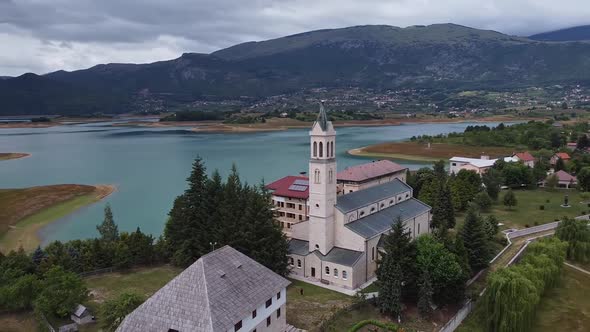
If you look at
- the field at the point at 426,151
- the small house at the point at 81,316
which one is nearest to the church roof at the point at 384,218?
the small house at the point at 81,316

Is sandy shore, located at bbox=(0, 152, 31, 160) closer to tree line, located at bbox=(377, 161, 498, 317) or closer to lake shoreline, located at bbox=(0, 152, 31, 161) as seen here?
lake shoreline, located at bbox=(0, 152, 31, 161)

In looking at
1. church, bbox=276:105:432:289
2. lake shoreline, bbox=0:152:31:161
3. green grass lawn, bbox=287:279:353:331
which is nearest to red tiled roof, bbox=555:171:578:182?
church, bbox=276:105:432:289

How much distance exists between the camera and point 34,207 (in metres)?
55.6

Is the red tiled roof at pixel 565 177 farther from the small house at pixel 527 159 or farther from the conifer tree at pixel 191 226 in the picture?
the conifer tree at pixel 191 226

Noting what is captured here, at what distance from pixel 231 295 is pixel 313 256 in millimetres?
11922

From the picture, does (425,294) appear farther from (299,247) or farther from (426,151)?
(426,151)

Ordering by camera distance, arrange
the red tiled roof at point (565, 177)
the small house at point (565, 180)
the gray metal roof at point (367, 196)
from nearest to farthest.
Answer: the gray metal roof at point (367, 196), the small house at point (565, 180), the red tiled roof at point (565, 177)

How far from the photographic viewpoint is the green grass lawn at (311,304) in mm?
23869

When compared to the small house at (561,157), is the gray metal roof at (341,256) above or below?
above

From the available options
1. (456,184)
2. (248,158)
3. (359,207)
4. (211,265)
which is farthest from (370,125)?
(211,265)

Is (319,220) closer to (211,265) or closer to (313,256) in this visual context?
(313,256)

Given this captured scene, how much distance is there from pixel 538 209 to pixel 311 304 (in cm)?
3489

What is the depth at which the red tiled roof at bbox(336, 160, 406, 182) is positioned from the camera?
145 feet

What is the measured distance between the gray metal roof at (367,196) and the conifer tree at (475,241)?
22.5 feet
